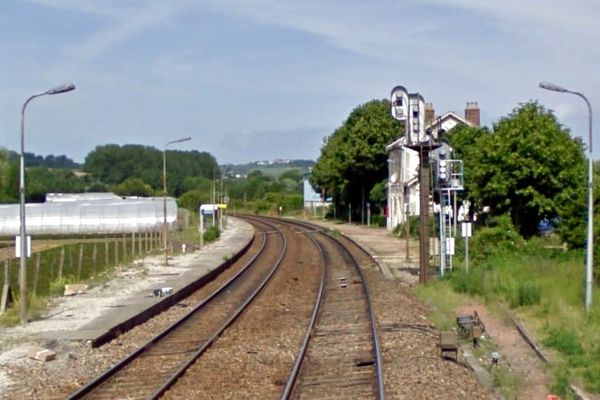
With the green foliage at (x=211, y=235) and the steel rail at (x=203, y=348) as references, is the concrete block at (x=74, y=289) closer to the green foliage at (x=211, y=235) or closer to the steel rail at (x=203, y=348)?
the steel rail at (x=203, y=348)

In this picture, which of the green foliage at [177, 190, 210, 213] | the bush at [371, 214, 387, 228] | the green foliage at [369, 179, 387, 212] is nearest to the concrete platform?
the bush at [371, 214, 387, 228]

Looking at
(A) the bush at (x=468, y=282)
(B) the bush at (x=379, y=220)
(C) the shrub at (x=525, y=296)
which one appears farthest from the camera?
(B) the bush at (x=379, y=220)

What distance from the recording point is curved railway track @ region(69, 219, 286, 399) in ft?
44.2

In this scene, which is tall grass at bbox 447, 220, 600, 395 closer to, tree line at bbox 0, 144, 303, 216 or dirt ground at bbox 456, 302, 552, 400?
dirt ground at bbox 456, 302, 552, 400

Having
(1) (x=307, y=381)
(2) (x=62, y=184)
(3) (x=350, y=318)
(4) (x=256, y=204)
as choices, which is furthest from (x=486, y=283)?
(2) (x=62, y=184)

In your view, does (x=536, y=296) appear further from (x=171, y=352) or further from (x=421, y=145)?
(x=171, y=352)

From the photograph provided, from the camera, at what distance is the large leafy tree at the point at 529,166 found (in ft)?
131

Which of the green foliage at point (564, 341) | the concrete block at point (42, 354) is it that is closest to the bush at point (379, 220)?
the green foliage at point (564, 341)

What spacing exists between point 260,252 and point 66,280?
66.7ft

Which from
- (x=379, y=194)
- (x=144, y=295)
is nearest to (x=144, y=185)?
(x=379, y=194)

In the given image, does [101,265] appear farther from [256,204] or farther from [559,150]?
[256,204]

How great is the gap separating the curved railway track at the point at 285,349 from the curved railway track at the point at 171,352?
0.01 meters

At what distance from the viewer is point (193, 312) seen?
23.8m

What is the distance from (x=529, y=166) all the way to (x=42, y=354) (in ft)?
90.0
